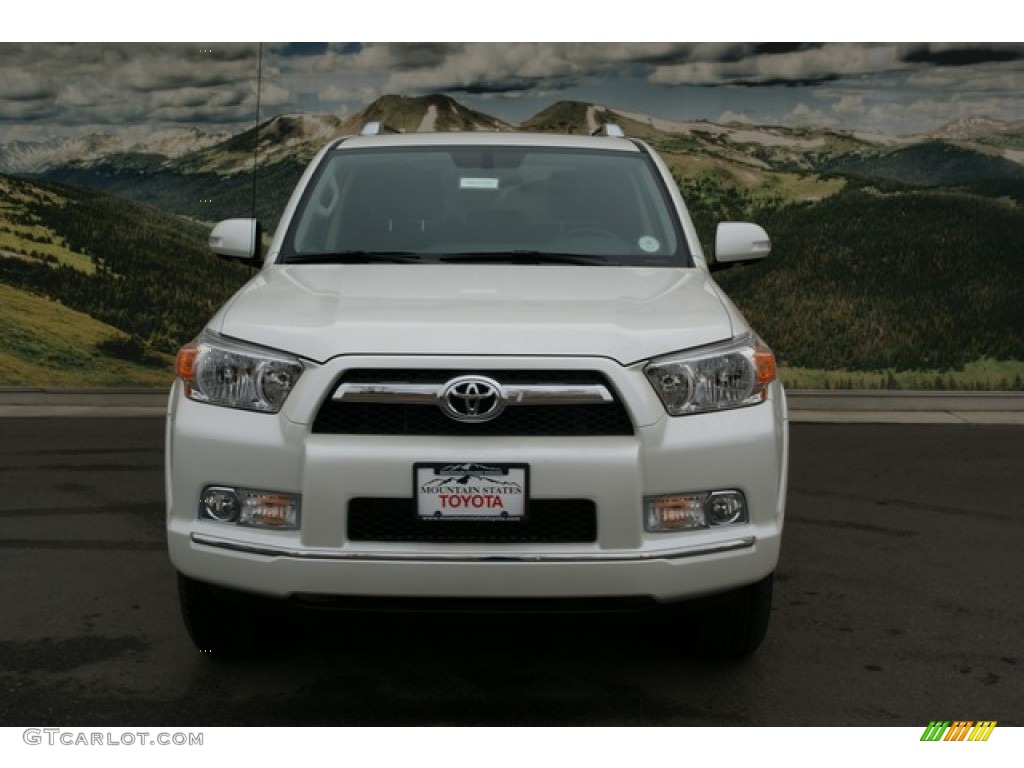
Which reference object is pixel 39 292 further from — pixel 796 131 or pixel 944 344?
pixel 944 344

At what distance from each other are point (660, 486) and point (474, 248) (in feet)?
5.53

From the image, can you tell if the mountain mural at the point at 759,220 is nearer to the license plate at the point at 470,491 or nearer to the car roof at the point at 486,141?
the car roof at the point at 486,141

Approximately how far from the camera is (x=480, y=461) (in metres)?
4.10

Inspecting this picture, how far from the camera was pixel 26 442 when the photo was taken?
10.0 m

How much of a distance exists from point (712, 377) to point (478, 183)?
74.3 inches

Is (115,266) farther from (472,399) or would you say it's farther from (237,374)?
(472,399)

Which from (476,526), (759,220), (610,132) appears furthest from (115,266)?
(476,526)

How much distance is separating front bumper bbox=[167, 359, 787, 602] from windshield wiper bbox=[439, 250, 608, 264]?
1256 mm

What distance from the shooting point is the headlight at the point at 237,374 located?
14.0 feet

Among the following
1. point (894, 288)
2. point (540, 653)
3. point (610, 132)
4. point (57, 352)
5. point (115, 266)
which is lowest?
point (57, 352)

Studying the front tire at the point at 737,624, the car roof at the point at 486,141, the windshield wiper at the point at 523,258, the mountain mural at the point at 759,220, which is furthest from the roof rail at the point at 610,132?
the mountain mural at the point at 759,220

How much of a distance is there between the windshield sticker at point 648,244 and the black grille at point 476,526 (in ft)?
5.44

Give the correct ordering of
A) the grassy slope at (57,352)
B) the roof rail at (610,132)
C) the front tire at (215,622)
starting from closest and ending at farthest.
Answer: the front tire at (215,622) < the roof rail at (610,132) < the grassy slope at (57,352)
